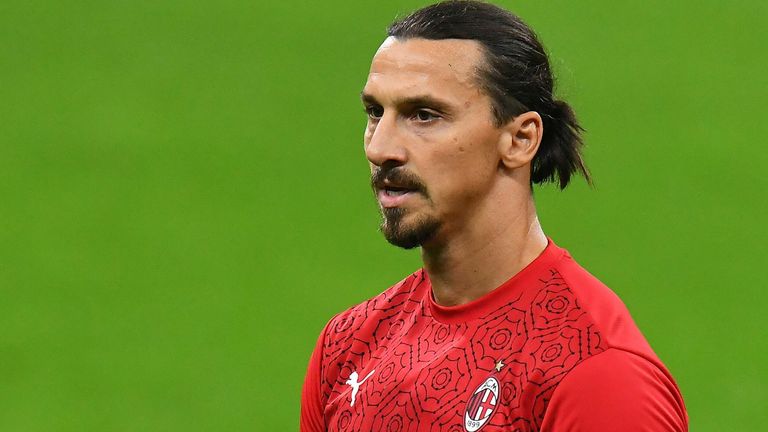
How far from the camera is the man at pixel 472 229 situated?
363 cm

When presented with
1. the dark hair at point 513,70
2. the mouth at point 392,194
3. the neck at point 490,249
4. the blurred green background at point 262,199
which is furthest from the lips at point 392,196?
the blurred green background at point 262,199

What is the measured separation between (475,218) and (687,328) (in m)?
4.80

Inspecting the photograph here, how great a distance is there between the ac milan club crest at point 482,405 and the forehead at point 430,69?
0.73 meters

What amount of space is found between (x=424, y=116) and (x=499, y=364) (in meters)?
0.65

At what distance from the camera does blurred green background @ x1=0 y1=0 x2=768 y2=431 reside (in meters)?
8.33

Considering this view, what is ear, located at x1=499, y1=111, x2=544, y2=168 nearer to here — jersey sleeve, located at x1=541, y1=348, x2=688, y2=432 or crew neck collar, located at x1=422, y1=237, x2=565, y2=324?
crew neck collar, located at x1=422, y1=237, x2=565, y2=324

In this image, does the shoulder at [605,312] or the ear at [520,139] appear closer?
the shoulder at [605,312]

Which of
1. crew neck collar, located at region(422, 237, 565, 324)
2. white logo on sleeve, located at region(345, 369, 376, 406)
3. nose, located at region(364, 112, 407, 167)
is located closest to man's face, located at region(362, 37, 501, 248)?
nose, located at region(364, 112, 407, 167)

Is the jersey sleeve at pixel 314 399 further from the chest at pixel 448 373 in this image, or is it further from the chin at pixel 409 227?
the chin at pixel 409 227

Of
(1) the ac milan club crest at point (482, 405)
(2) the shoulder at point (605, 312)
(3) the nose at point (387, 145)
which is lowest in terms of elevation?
(1) the ac milan club crest at point (482, 405)

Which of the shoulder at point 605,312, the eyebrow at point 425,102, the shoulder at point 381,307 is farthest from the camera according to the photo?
the shoulder at point 381,307

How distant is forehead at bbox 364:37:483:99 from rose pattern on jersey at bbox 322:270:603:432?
1.75 ft

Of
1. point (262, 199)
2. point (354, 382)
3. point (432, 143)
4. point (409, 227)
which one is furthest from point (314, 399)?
point (262, 199)

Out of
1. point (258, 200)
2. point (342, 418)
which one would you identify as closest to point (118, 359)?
point (258, 200)
